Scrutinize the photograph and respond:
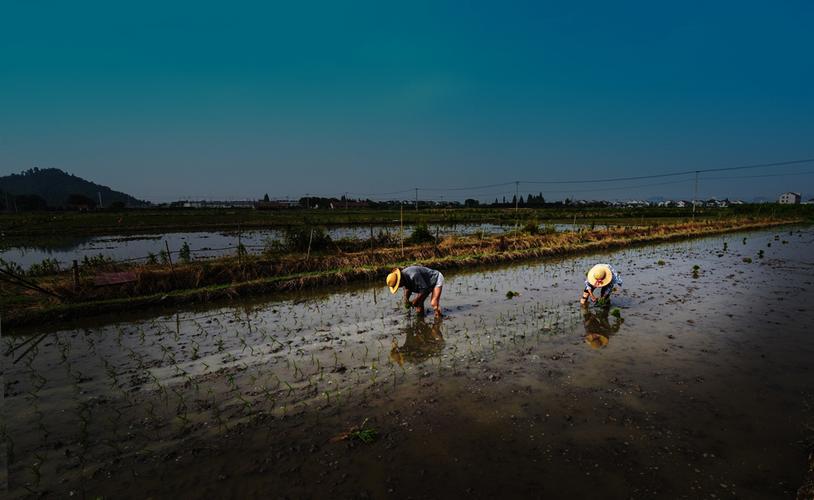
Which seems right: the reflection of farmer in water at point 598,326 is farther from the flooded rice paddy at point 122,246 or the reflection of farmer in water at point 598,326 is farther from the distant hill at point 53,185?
the distant hill at point 53,185

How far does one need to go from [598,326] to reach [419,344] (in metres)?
4.44

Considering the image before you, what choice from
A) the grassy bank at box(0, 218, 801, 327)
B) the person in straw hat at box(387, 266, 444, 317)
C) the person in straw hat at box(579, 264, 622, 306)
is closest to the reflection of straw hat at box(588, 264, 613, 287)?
the person in straw hat at box(579, 264, 622, 306)

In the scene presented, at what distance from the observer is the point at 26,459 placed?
4.34m

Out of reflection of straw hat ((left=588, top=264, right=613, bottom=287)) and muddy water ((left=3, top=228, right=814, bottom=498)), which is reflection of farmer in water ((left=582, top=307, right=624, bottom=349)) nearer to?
muddy water ((left=3, top=228, right=814, bottom=498))

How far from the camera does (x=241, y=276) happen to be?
13359mm

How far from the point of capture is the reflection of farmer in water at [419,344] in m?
7.15

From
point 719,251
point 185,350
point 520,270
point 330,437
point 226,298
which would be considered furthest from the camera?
point 719,251

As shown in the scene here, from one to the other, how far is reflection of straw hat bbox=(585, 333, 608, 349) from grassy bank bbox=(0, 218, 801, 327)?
864 cm

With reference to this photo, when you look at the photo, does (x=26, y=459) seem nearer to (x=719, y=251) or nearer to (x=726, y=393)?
(x=726, y=393)

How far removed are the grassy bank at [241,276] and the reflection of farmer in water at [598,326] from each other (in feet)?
26.2

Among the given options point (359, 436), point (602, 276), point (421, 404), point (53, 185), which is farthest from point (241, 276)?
point (53, 185)

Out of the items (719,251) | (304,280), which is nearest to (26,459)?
(304,280)

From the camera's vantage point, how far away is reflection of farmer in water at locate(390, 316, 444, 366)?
7148mm

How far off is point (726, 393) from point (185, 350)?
383 inches
